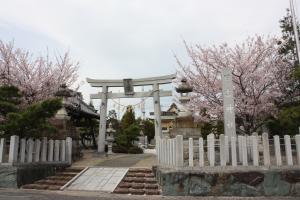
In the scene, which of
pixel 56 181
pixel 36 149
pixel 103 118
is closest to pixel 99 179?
pixel 56 181

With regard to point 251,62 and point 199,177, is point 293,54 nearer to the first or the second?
point 251,62

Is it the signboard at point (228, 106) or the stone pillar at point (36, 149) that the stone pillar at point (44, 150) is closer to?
the stone pillar at point (36, 149)

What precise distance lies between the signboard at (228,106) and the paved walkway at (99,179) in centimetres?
412

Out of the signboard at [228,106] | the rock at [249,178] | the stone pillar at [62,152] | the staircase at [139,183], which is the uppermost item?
the signboard at [228,106]

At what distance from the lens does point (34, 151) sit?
483 inches

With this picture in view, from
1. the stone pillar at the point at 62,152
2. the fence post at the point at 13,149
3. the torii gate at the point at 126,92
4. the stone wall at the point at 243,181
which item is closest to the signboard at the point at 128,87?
the torii gate at the point at 126,92

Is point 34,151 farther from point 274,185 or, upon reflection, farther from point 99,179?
point 274,185

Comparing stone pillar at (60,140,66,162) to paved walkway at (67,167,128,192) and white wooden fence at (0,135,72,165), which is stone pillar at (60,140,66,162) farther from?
paved walkway at (67,167,128,192)

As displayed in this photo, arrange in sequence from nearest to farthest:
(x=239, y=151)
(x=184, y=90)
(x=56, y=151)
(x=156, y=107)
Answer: (x=239, y=151) → (x=56, y=151) → (x=184, y=90) → (x=156, y=107)

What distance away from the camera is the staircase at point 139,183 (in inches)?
405

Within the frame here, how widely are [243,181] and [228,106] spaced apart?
2.79 m

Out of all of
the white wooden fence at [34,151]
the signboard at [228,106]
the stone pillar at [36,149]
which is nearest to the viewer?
the signboard at [228,106]

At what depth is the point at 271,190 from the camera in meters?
9.22

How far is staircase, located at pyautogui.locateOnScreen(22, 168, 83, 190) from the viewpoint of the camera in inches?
442
